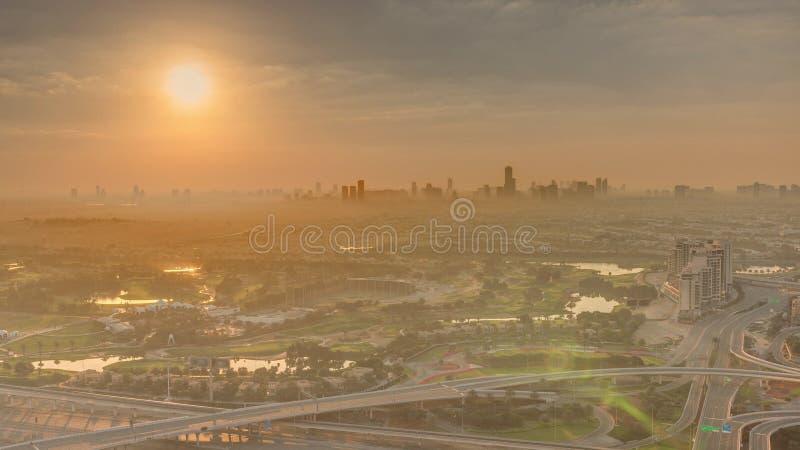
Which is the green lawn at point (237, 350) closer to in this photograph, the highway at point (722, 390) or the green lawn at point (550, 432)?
the green lawn at point (550, 432)

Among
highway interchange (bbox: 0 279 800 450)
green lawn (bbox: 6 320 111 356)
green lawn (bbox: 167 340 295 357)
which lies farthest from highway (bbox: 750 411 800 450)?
green lawn (bbox: 6 320 111 356)

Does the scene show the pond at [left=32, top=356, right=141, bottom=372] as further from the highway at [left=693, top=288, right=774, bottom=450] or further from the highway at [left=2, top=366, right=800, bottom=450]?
the highway at [left=693, top=288, right=774, bottom=450]

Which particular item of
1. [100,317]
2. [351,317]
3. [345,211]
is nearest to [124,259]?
[100,317]

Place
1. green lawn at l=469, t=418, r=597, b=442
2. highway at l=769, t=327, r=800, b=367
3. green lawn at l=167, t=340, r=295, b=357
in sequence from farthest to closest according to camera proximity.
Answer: green lawn at l=167, t=340, r=295, b=357 → highway at l=769, t=327, r=800, b=367 → green lawn at l=469, t=418, r=597, b=442

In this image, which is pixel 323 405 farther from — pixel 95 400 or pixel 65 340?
pixel 65 340

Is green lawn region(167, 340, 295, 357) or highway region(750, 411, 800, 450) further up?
green lawn region(167, 340, 295, 357)

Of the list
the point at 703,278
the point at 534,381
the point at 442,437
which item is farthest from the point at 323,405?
the point at 703,278

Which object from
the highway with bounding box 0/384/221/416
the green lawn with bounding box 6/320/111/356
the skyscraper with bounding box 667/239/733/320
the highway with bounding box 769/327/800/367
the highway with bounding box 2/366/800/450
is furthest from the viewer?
the skyscraper with bounding box 667/239/733/320

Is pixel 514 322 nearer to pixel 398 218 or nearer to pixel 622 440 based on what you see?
pixel 622 440
